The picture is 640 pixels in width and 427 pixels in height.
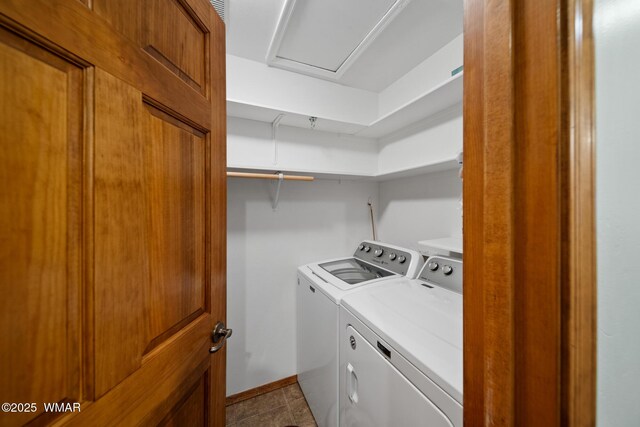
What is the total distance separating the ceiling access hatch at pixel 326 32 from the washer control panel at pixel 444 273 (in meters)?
1.45

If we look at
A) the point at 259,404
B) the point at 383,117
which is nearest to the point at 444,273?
the point at 383,117

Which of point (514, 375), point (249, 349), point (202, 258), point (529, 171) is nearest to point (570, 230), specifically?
point (529, 171)

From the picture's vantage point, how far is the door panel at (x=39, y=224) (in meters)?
0.32

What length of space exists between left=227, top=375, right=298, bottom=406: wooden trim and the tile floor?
23mm

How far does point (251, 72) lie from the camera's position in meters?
1.65

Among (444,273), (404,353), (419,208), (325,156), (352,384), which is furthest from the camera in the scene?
(325,156)

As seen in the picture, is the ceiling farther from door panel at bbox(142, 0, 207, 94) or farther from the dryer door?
the dryer door

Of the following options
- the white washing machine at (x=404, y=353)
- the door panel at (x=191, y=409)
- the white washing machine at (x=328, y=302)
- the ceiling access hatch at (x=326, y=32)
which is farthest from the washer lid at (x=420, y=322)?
the ceiling access hatch at (x=326, y=32)

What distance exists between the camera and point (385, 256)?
178 cm

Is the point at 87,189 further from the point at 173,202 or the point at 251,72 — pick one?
the point at 251,72

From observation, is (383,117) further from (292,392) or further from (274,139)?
(292,392)

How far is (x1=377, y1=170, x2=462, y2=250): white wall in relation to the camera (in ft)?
5.18

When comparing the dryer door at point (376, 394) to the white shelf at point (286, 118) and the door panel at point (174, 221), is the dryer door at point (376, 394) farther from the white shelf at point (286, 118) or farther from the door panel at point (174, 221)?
the white shelf at point (286, 118)

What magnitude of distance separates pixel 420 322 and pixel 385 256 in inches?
34.0
